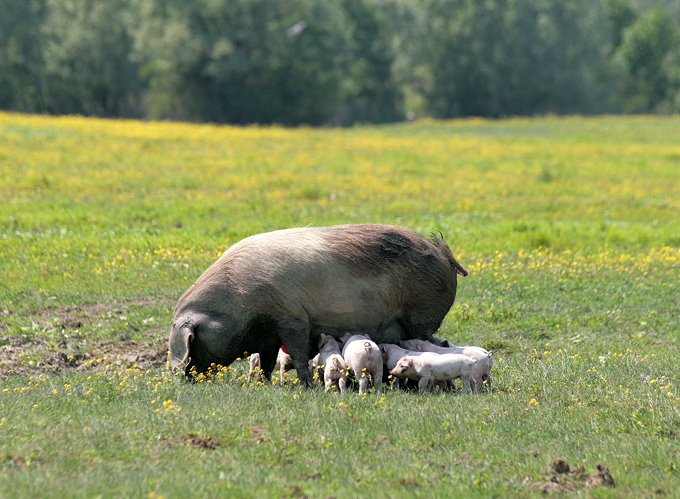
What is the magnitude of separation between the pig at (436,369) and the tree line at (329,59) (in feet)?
205

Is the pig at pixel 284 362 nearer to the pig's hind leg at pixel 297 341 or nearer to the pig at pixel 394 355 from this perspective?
the pig's hind leg at pixel 297 341

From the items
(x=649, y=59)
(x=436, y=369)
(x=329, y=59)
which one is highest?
(x=329, y=59)

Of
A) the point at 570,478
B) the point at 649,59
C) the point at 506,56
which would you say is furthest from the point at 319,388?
the point at 649,59

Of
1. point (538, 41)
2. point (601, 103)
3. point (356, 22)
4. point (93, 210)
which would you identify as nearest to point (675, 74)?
point (601, 103)

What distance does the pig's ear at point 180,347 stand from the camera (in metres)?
11.2

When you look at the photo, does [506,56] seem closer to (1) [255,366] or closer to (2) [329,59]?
(2) [329,59]

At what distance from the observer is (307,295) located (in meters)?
11.6

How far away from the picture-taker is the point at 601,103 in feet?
328

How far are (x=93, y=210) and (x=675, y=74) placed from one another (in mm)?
85532

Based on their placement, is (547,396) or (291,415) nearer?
(291,415)

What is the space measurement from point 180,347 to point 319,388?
5.84 feet

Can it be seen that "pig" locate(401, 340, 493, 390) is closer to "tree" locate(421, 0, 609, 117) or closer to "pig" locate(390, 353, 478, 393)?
"pig" locate(390, 353, 478, 393)

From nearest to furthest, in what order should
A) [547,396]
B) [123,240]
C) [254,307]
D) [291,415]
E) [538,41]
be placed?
[291,415] → [547,396] → [254,307] → [123,240] → [538,41]

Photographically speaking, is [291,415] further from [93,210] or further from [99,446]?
[93,210]
